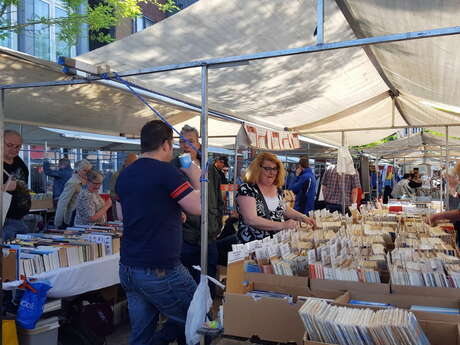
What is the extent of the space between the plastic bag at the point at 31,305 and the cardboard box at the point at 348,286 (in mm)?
2010

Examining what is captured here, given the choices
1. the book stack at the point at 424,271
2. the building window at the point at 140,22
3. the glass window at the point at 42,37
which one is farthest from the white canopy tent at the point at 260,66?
the building window at the point at 140,22

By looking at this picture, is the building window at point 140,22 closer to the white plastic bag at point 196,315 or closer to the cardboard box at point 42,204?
the cardboard box at point 42,204

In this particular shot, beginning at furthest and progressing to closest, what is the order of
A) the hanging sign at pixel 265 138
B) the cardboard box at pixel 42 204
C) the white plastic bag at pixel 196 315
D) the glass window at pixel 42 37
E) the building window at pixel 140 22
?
the building window at pixel 140 22, the glass window at pixel 42 37, the cardboard box at pixel 42 204, the hanging sign at pixel 265 138, the white plastic bag at pixel 196 315

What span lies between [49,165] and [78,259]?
6305 millimetres

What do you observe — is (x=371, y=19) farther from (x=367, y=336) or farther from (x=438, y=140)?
(x=438, y=140)

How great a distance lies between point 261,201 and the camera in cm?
386

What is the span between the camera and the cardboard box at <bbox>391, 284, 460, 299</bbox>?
2.06m

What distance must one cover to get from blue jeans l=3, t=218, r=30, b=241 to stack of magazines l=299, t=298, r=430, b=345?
341cm

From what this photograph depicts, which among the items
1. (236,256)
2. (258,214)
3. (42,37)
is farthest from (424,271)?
(42,37)

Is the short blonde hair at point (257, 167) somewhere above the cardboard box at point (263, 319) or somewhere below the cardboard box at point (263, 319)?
above

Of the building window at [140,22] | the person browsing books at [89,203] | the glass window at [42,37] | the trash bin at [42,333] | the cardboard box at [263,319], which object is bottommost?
the trash bin at [42,333]

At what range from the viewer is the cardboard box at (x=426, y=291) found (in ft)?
6.76

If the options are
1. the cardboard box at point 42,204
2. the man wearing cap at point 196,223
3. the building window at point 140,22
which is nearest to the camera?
the man wearing cap at point 196,223

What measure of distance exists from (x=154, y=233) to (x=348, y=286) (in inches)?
44.5
